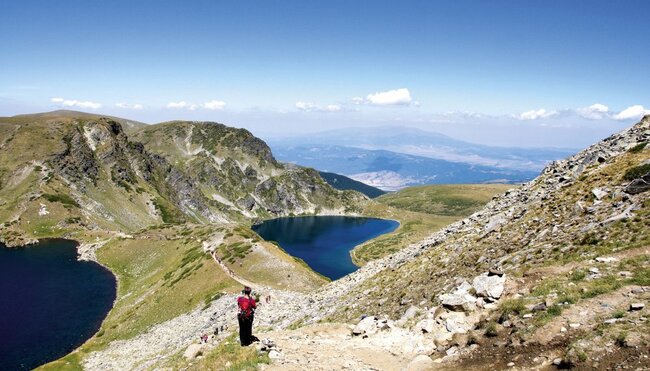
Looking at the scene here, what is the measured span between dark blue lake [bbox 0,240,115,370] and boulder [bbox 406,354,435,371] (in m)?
87.4

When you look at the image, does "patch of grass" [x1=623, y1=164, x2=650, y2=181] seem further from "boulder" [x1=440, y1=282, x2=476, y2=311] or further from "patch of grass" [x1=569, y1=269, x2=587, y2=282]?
"boulder" [x1=440, y1=282, x2=476, y2=311]

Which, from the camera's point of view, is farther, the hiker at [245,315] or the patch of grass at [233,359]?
the hiker at [245,315]

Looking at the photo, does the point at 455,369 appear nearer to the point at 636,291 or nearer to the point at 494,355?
the point at 494,355

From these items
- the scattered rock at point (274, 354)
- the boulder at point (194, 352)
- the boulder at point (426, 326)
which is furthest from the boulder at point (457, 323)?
the boulder at point (194, 352)

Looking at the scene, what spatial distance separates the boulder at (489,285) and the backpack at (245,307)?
15.3 metres

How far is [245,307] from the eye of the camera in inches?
1043

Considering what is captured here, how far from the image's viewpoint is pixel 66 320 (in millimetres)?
100625

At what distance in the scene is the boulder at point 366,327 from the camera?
92.5 ft

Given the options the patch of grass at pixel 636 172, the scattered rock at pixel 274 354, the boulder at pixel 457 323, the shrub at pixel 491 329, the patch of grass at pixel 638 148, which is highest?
→ the patch of grass at pixel 638 148

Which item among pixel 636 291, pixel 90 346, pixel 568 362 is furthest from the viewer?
pixel 90 346

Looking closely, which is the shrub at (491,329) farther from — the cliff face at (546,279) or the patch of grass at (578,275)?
the patch of grass at (578,275)

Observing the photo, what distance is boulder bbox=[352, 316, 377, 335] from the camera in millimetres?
28208

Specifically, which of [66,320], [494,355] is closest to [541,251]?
[494,355]

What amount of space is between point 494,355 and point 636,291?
25.7ft
